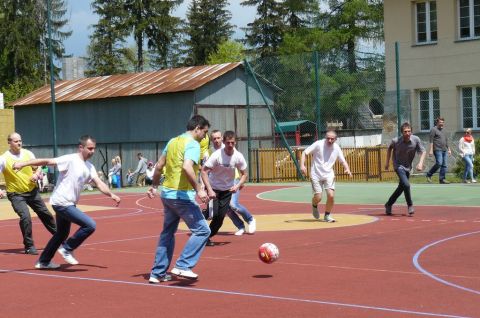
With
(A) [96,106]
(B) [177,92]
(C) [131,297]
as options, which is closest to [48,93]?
(A) [96,106]

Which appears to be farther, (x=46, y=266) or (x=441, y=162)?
(x=441, y=162)

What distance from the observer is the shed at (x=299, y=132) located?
39.5 metres

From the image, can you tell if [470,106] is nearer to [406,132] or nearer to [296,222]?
[406,132]

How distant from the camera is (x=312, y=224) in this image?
714 inches

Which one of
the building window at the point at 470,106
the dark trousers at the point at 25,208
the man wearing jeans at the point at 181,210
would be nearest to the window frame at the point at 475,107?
the building window at the point at 470,106

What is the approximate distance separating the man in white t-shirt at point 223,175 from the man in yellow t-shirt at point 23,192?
104 inches

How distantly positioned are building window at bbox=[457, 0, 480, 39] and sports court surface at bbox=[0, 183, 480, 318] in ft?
57.5

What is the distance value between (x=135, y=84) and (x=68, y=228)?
3342 centimetres

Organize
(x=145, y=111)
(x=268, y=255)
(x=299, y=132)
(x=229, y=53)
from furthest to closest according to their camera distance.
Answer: (x=229, y=53) < (x=145, y=111) < (x=299, y=132) < (x=268, y=255)

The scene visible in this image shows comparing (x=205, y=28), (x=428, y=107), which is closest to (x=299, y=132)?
(x=428, y=107)

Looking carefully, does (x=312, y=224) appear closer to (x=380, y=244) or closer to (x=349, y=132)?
(x=380, y=244)

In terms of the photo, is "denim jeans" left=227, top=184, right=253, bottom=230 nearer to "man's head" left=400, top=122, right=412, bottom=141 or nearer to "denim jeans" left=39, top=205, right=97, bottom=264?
"denim jeans" left=39, top=205, right=97, bottom=264

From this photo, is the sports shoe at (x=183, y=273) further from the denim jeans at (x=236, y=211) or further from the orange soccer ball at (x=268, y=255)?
the denim jeans at (x=236, y=211)

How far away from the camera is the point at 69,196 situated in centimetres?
1255
